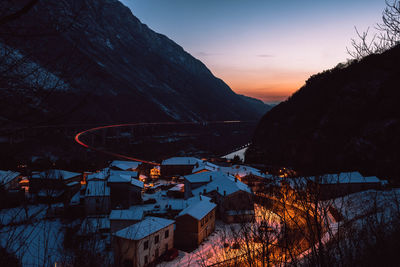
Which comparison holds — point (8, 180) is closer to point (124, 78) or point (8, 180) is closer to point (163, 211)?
point (163, 211)

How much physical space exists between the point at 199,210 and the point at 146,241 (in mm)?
4456

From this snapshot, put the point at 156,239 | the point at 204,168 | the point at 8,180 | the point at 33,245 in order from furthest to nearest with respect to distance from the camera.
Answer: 1. the point at 204,168
2. the point at 156,239
3. the point at 33,245
4. the point at 8,180

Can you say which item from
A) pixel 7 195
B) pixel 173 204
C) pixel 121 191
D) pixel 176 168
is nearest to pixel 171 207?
pixel 173 204

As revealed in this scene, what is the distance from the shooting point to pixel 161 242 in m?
12.9

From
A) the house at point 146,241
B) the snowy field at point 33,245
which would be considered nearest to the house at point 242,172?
the house at point 146,241

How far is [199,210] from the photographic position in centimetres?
1538

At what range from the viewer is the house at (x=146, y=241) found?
1134 centimetres

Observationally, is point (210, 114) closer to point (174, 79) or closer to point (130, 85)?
point (174, 79)

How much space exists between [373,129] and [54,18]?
31.2m

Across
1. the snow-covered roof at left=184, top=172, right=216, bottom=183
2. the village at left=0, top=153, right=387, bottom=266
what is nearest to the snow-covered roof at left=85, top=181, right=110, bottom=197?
the village at left=0, top=153, right=387, bottom=266

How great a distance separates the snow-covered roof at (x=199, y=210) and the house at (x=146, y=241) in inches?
58.7

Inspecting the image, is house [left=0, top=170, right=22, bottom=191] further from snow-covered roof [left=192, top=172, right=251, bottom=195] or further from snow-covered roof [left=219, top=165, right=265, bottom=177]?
snow-covered roof [left=219, top=165, right=265, bottom=177]

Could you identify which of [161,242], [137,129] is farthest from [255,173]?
[137,129]

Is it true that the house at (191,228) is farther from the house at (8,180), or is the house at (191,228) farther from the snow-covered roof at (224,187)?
the house at (8,180)
